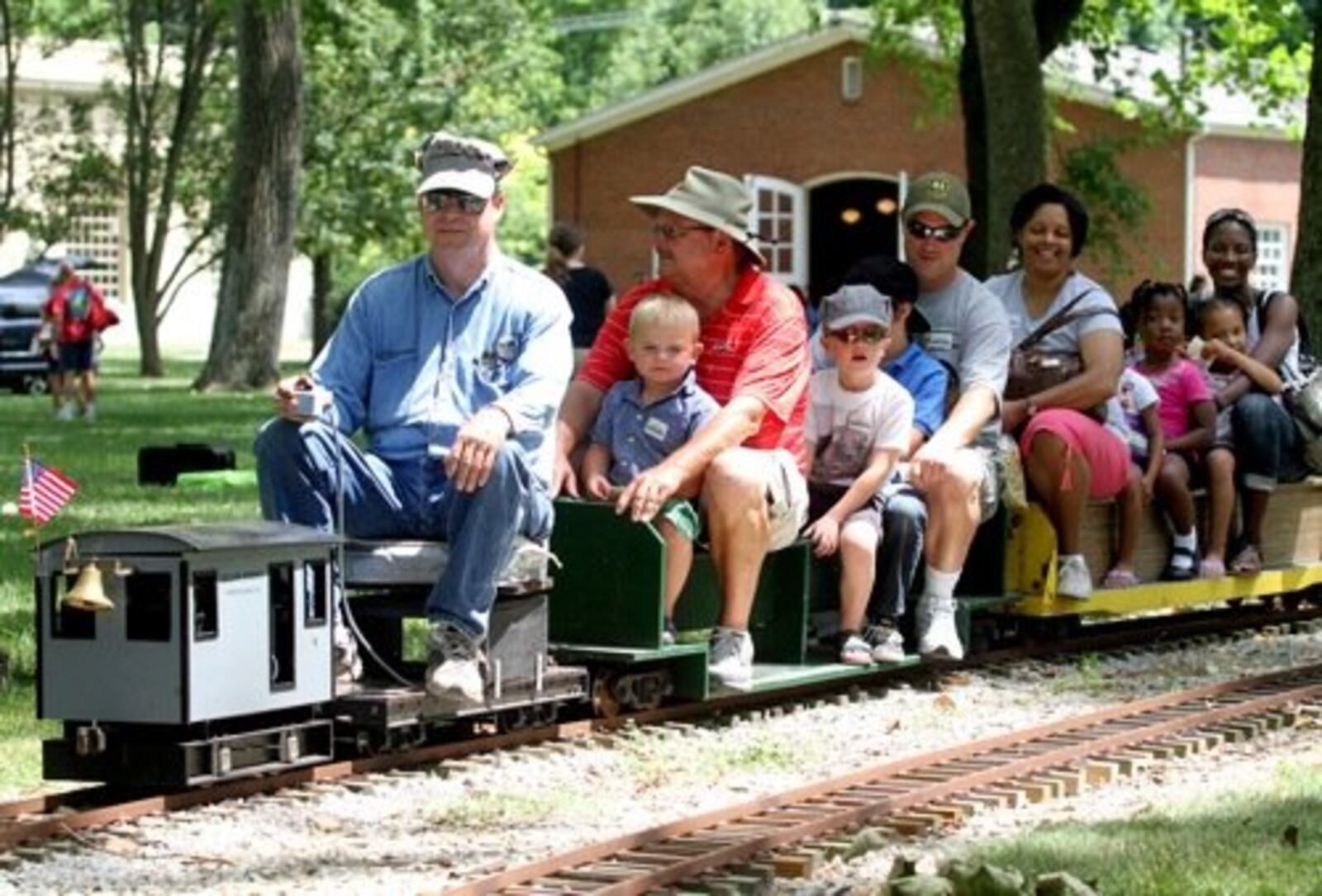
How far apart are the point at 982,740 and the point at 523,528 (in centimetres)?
171

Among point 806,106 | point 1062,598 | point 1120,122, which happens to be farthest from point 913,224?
point 806,106

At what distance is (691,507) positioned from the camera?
415 inches

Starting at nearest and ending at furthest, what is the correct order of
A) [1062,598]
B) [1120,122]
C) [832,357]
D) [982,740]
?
1. [982,740]
2. [832,357]
3. [1062,598]
4. [1120,122]

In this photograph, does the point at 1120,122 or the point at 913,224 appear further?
the point at 1120,122

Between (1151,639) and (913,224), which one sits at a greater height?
(913,224)

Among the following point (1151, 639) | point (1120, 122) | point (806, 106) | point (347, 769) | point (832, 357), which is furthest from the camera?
point (806, 106)

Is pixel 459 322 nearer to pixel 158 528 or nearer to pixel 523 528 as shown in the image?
pixel 523 528

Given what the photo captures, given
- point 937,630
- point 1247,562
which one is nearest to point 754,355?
point 937,630

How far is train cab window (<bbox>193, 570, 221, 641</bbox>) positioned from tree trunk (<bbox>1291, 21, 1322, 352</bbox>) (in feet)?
35.5

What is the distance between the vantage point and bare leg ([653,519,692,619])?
10383mm

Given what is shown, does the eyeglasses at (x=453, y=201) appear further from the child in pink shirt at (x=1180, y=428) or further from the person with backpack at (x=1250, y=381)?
the person with backpack at (x=1250, y=381)

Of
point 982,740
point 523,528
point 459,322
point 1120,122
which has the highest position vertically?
point 1120,122

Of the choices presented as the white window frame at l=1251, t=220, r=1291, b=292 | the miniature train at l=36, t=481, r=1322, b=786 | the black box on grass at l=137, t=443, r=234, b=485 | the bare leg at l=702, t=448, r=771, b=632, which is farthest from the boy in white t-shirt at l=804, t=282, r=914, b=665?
the white window frame at l=1251, t=220, r=1291, b=292

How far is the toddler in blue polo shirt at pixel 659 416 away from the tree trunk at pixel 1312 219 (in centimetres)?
836
